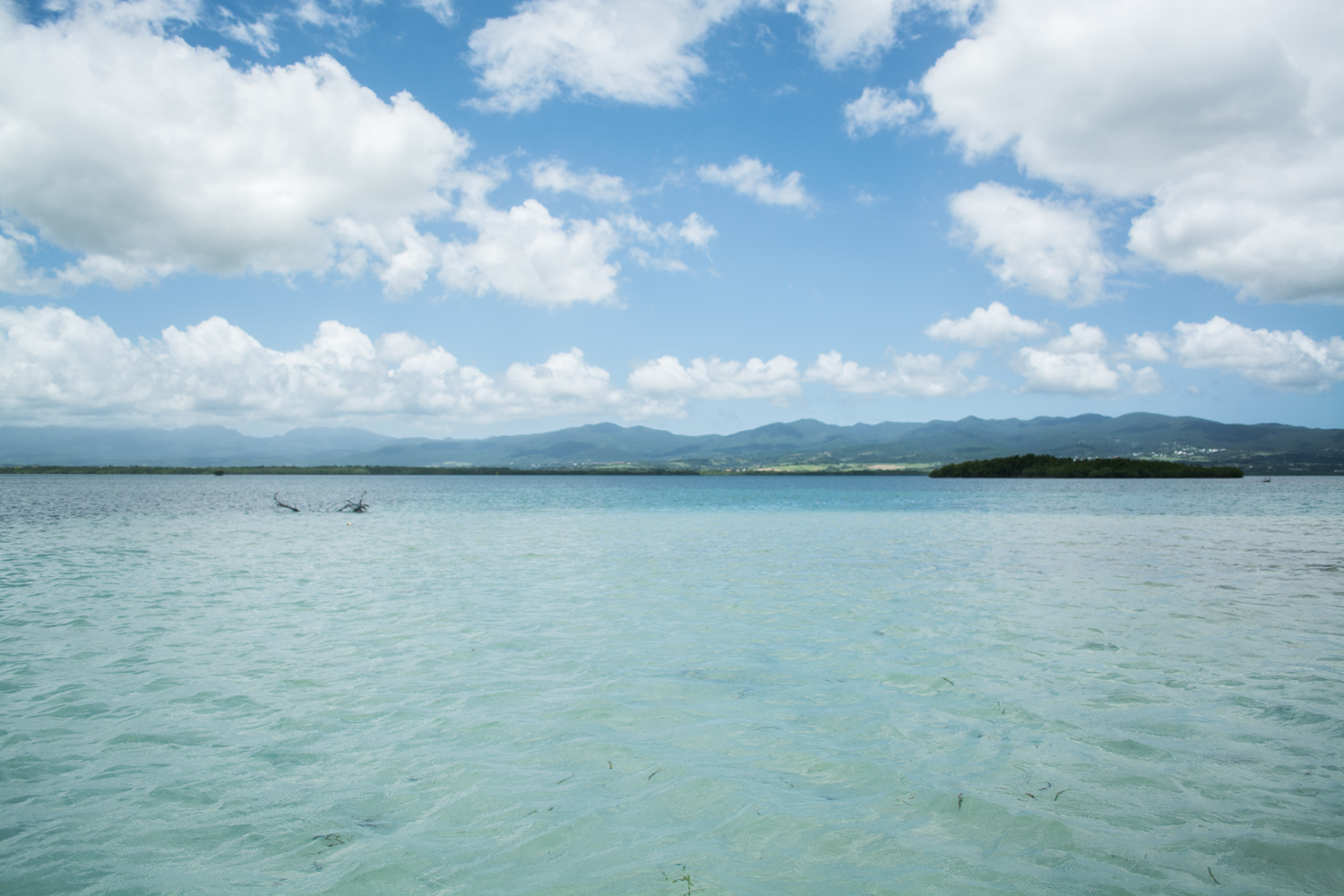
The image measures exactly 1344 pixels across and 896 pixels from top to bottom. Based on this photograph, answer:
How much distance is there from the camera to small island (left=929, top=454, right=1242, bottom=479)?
475 feet

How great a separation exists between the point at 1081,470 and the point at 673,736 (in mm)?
173871

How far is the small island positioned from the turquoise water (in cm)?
15003

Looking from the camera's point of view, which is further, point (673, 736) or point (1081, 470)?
point (1081, 470)

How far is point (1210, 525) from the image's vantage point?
38.2 m

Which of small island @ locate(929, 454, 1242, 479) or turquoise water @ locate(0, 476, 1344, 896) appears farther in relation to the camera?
small island @ locate(929, 454, 1242, 479)

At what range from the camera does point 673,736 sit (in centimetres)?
811

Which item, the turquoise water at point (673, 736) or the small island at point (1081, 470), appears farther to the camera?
the small island at point (1081, 470)

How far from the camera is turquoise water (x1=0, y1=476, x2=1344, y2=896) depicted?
5383 millimetres

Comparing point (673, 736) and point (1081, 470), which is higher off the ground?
point (1081, 470)

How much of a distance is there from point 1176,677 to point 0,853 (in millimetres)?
14295

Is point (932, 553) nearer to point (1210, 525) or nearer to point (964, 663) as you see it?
point (964, 663)

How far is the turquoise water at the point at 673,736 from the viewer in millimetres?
5383

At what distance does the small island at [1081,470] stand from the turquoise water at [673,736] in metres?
150

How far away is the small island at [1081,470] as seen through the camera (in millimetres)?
144750
